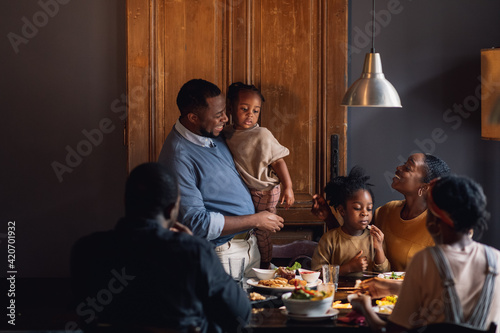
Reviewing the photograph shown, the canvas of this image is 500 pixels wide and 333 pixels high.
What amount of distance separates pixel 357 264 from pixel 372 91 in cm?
84

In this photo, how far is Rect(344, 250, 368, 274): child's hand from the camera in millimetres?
2893

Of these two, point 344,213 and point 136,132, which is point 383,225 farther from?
point 136,132

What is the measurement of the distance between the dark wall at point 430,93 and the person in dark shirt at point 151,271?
2.36m

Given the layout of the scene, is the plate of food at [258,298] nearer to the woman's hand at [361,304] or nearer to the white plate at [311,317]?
the white plate at [311,317]

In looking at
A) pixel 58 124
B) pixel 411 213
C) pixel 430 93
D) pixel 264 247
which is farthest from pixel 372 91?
pixel 58 124

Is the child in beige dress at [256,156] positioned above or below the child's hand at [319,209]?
above

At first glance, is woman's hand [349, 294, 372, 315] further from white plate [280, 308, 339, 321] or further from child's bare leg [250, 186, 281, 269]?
child's bare leg [250, 186, 281, 269]

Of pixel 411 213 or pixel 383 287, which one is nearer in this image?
pixel 383 287

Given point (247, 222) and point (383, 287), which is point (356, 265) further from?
point (247, 222)

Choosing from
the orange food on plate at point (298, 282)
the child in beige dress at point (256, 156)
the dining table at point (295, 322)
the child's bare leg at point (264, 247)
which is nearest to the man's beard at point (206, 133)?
the child in beige dress at point (256, 156)

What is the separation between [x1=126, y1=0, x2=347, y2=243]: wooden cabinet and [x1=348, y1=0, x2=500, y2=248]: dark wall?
240 millimetres

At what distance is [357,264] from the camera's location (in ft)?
9.51

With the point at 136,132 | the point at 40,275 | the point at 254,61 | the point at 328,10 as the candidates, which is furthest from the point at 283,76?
the point at 40,275

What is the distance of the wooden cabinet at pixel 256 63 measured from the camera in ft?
12.6
